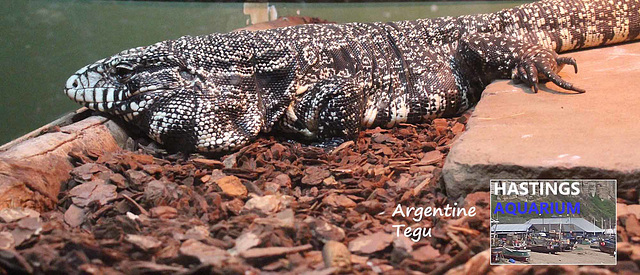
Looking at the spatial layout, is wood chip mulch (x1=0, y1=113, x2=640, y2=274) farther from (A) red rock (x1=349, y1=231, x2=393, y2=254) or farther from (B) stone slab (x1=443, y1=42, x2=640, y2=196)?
(B) stone slab (x1=443, y1=42, x2=640, y2=196)

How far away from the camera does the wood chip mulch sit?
7.85 feet

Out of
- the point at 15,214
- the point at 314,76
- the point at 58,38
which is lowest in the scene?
the point at 15,214

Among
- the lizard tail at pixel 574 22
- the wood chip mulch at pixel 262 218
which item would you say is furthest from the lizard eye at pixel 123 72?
the lizard tail at pixel 574 22

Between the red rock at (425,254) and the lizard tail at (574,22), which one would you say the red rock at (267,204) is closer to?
the red rock at (425,254)

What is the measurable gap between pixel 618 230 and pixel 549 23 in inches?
146

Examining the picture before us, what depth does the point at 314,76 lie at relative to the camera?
4.68 m

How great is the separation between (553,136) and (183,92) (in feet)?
9.00

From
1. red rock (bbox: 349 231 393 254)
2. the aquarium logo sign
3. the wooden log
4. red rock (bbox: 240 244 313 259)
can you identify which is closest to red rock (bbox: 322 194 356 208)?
red rock (bbox: 349 231 393 254)

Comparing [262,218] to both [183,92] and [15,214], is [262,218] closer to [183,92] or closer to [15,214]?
[15,214]

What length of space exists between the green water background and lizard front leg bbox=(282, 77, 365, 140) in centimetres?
199

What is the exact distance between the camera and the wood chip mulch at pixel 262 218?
239 cm

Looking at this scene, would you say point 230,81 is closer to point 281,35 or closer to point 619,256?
point 281,35

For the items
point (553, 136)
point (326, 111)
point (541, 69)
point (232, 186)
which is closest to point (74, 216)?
point (232, 186)

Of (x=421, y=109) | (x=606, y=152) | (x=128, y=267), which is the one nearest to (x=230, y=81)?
(x=421, y=109)
